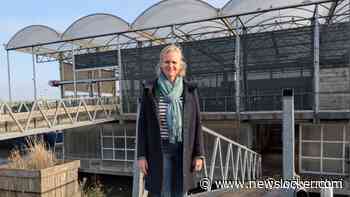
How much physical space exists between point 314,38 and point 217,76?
4.59 m

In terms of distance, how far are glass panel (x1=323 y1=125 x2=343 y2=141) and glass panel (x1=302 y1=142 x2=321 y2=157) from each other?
1.57 feet

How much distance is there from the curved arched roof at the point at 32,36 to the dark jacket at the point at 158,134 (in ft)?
55.6

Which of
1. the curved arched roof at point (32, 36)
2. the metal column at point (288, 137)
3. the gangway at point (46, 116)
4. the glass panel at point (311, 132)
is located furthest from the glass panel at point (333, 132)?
the curved arched roof at point (32, 36)

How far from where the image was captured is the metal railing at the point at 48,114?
30.4 feet

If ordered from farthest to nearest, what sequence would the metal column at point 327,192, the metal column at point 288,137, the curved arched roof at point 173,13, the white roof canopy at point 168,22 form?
the curved arched roof at point 173,13 < the white roof canopy at point 168,22 < the metal column at point 288,137 < the metal column at point 327,192

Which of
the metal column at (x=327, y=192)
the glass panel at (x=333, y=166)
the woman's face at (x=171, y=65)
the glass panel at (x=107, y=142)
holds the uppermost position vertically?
the woman's face at (x=171, y=65)

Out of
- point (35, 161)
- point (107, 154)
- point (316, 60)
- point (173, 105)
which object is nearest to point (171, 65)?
point (173, 105)

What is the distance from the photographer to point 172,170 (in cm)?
220

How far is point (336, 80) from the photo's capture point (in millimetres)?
12250

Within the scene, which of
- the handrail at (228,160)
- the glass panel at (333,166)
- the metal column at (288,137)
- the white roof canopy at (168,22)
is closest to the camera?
the metal column at (288,137)

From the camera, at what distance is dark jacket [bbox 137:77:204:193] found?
2.09 metres

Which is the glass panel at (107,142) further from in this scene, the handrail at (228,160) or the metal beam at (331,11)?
the metal beam at (331,11)

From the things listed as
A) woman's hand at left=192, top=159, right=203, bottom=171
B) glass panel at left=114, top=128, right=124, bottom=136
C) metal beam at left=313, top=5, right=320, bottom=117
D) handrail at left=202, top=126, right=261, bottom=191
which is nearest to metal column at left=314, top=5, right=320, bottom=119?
metal beam at left=313, top=5, right=320, bottom=117

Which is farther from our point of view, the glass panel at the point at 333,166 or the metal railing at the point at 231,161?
the glass panel at the point at 333,166
